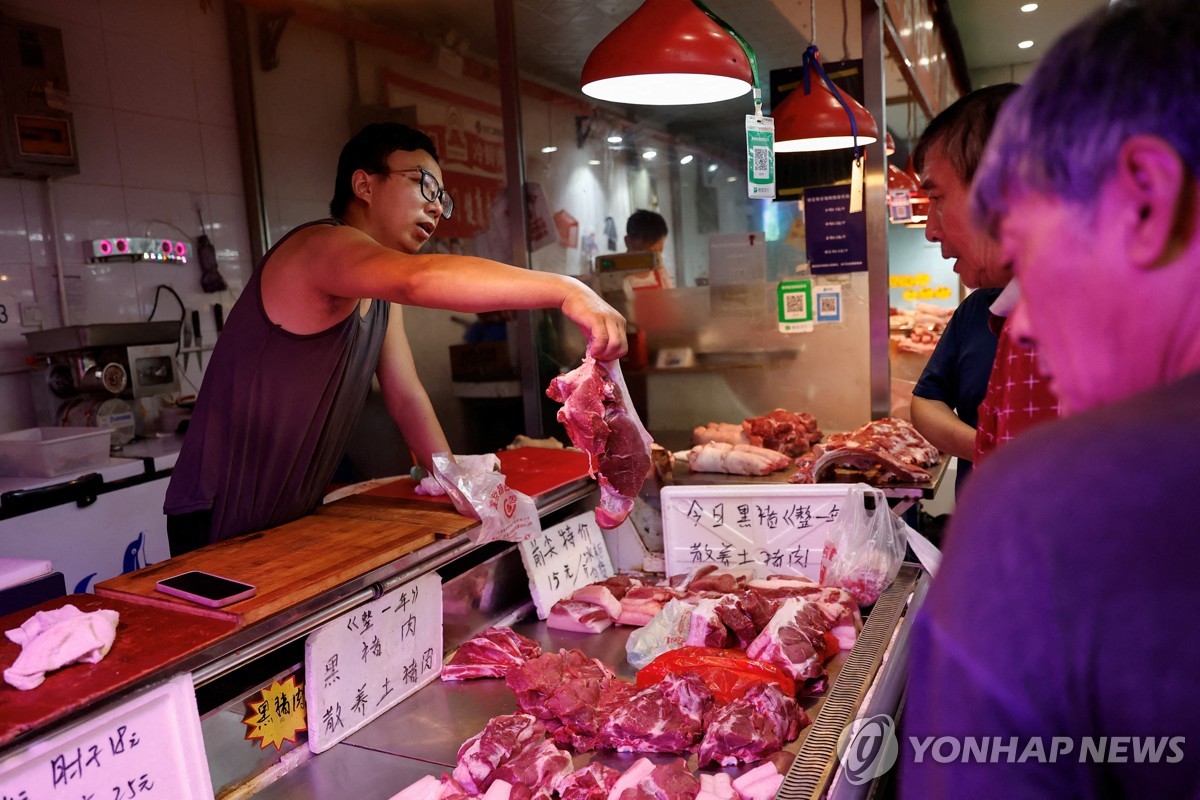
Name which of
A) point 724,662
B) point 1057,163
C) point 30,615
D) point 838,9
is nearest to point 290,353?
point 30,615

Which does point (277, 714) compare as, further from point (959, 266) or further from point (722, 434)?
point (722, 434)

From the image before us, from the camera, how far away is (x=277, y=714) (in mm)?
A: 1844

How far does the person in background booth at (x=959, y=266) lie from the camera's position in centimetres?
227

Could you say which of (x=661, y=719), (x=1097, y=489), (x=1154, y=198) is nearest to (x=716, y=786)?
(x=661, y=719)

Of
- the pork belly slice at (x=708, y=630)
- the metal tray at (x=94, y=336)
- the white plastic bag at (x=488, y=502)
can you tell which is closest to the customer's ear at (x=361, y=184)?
the white plastic bag at (x=488, y=502)

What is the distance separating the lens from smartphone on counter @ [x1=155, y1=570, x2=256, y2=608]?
173 cm

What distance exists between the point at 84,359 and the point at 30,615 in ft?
10.9

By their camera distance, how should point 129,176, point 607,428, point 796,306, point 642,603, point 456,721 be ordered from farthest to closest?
point 129,176 → point 796,306 → point 642,603 → point 607,428 → point 456,721

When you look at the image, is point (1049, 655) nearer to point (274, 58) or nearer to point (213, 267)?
point (213, 267)

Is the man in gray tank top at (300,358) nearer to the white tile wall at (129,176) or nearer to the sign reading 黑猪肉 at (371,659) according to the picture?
the sign reading 黑猪肉 at (371,659)

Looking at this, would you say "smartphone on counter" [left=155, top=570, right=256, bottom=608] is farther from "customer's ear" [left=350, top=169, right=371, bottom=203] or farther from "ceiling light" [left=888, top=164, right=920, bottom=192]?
"ceiling light" [left=888, top=164, right=920, bottom=192]

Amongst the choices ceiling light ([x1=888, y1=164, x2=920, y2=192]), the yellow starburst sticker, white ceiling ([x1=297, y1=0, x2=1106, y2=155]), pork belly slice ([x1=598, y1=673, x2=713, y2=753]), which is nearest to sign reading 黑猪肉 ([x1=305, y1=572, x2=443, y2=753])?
the yellow starburst sticker

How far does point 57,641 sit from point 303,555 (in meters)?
0.59

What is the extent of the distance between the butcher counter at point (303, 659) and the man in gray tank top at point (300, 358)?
9.1 inches
